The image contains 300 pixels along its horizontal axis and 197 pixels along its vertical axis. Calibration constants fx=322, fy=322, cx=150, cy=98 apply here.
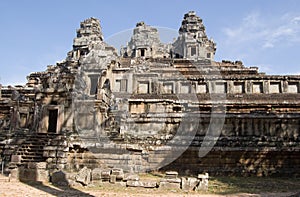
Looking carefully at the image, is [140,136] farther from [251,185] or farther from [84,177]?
[251,185]

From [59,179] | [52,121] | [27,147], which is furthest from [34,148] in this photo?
[59,179]

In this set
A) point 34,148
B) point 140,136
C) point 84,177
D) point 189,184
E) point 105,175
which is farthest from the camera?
point 140,136

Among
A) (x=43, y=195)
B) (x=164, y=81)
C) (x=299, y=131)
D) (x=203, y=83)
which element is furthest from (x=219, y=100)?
(x=43, y=195)

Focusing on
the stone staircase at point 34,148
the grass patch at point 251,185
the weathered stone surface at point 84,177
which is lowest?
the grass patch at point 251,185

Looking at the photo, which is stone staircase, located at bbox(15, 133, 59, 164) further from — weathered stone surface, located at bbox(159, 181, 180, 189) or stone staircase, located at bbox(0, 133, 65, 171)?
weathered stone surface, located at bbox(159, 181, 180, 189)

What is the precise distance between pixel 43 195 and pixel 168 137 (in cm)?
833

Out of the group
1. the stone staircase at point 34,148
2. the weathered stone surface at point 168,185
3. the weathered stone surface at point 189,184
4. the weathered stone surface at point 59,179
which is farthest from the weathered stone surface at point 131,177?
the stone staircase at point 34,148

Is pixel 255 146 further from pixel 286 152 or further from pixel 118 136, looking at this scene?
pixel 118 136

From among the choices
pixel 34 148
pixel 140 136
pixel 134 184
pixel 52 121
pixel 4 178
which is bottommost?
pixel 4 178

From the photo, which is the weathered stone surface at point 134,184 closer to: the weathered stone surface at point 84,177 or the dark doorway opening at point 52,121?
the weathered stone surface at point 84,177

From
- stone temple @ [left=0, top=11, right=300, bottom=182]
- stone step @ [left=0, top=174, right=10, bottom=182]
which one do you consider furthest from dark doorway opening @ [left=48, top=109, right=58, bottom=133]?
stone step @ [left=0, top=174, right=10, bottom=182]

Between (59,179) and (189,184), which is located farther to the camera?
(59,179)

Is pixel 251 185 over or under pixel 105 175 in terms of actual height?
under

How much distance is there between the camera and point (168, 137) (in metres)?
17.4
